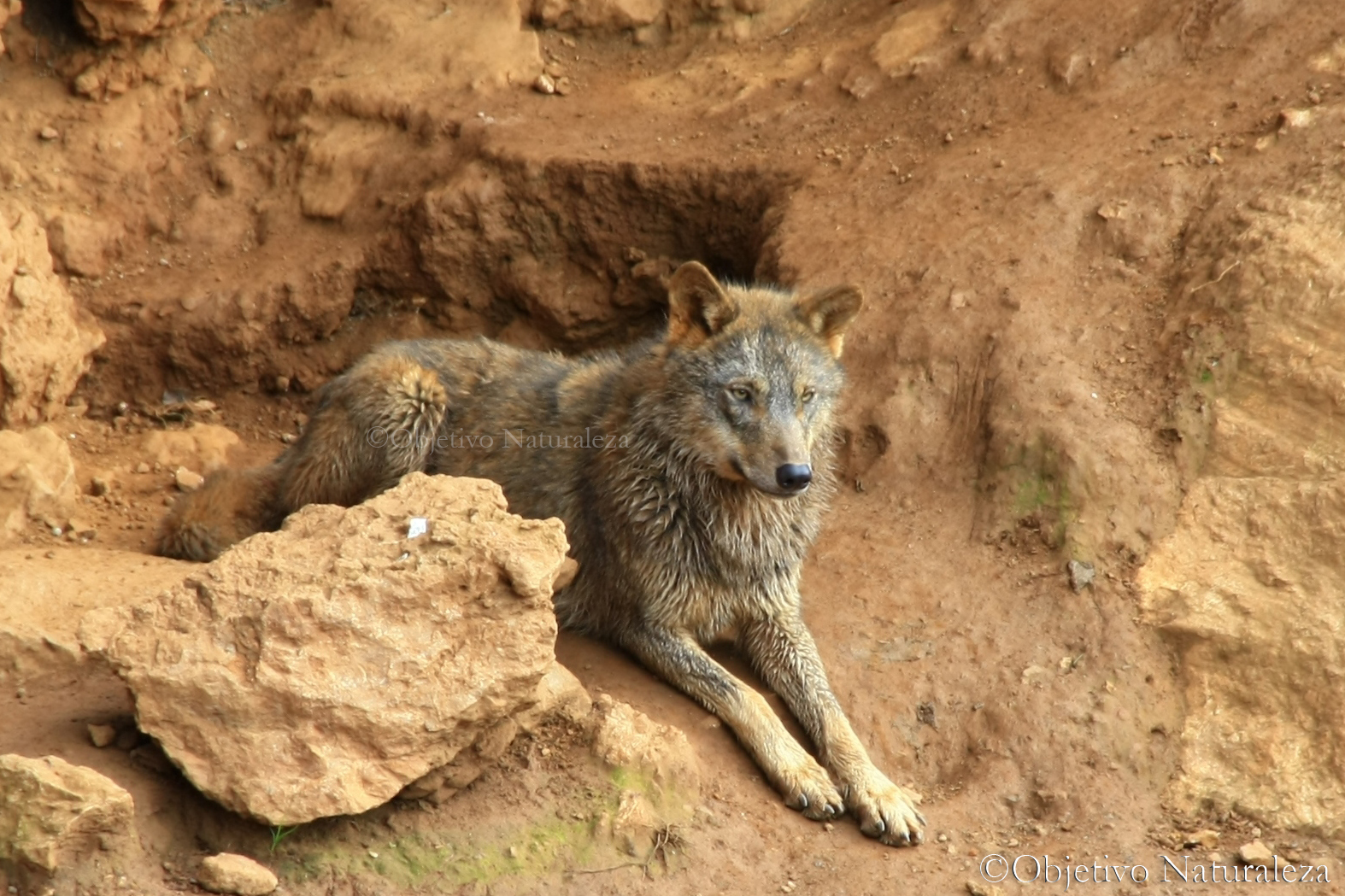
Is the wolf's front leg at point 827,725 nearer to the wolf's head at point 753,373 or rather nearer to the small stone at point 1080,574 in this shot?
the wolf's head at point 753,373

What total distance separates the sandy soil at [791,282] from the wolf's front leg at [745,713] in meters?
0.10

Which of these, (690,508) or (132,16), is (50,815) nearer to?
(690,508)

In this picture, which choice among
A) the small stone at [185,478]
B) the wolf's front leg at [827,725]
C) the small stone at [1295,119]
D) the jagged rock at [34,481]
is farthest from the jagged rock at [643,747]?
the small stone at [1295,119]

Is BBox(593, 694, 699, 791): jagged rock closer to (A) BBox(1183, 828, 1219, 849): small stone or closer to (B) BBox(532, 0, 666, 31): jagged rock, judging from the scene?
(A) BBox(1183, 828, 1219, 849): small stone

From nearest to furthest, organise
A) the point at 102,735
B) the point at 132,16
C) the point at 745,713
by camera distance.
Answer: the point at 102,735 < the point at 745,713 < the point at 132,16

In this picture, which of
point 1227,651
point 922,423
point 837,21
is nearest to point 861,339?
point 922,423

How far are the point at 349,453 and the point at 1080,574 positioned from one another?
403cm

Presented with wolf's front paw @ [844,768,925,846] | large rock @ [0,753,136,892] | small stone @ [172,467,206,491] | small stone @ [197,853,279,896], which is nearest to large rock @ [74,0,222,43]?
small stone @ [172,467,206,491]

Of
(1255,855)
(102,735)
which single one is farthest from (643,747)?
(1255,855)

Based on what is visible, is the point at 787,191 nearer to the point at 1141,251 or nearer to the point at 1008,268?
the point at 1008,268

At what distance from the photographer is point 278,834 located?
4914 millimetres

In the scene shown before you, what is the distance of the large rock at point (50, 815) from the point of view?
4.48 meters

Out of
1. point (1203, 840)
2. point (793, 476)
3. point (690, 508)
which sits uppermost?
point (793, 476)

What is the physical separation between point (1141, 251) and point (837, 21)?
353 cm
